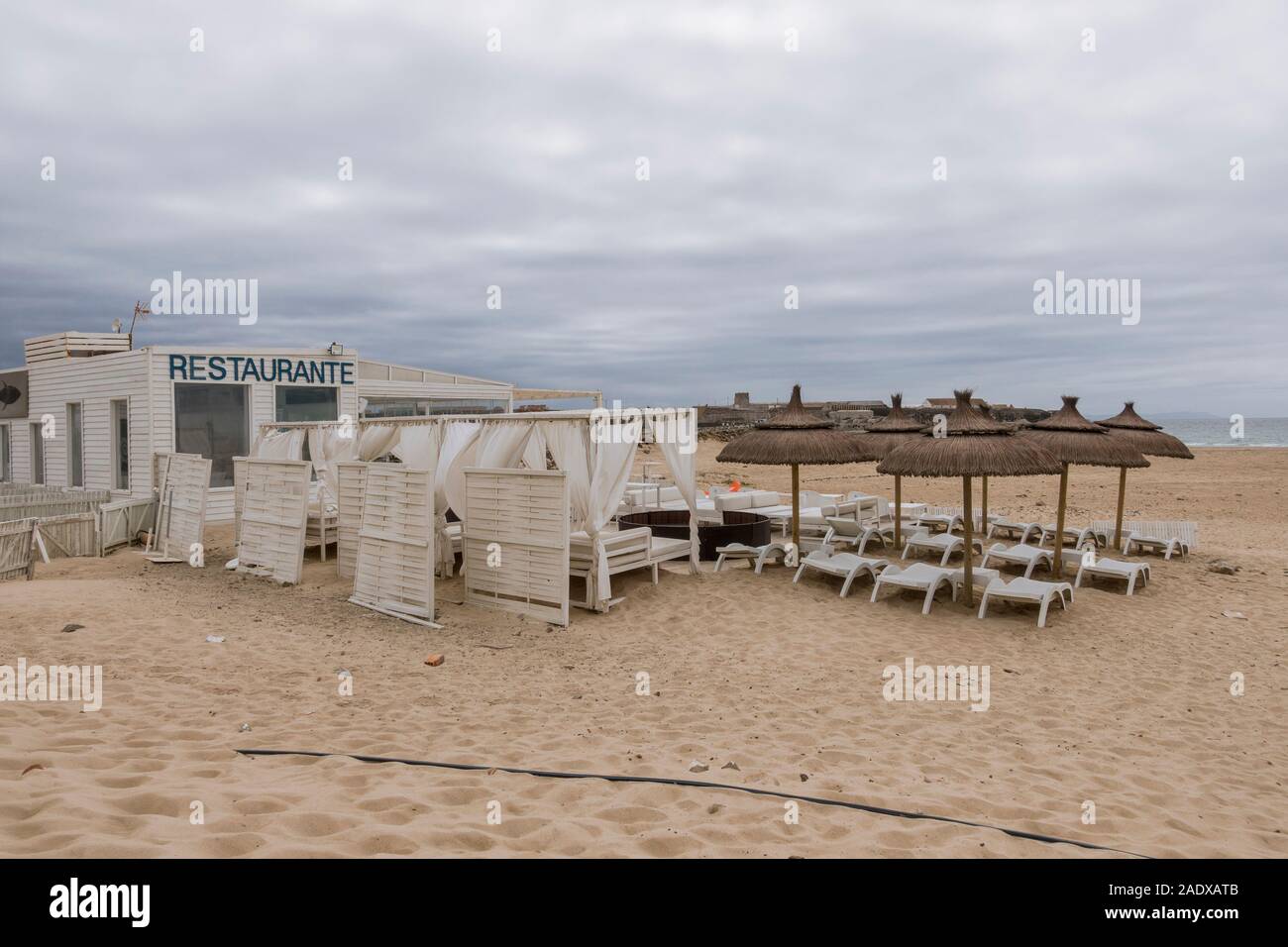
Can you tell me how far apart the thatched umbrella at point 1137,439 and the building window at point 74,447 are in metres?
20.8

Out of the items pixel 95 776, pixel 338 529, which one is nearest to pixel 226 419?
pixel 338 529

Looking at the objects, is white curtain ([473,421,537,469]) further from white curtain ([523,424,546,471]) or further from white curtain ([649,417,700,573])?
white curtain ([649,417,700,573])

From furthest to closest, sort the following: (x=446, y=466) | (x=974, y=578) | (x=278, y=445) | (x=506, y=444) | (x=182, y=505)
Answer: (x=278, y=445) < (x=182, y=505) < (x=446, y=466) < (x=506, y=444) < (x=974, y=578)

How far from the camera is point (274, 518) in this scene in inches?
407

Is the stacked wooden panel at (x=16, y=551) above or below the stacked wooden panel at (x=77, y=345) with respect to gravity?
below

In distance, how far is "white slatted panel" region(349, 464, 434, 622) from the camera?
326 inches

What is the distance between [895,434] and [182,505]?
40.8 feet

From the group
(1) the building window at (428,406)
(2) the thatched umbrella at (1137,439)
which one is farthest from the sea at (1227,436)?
(1) the building window at (428,406)

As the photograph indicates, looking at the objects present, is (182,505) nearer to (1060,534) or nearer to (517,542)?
(517,542)

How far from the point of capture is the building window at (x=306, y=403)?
1554cm

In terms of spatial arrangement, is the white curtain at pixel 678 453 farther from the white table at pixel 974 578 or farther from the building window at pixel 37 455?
the building window at pixel 37 455

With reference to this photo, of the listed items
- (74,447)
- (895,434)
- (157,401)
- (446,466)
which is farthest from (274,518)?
(895,434)
